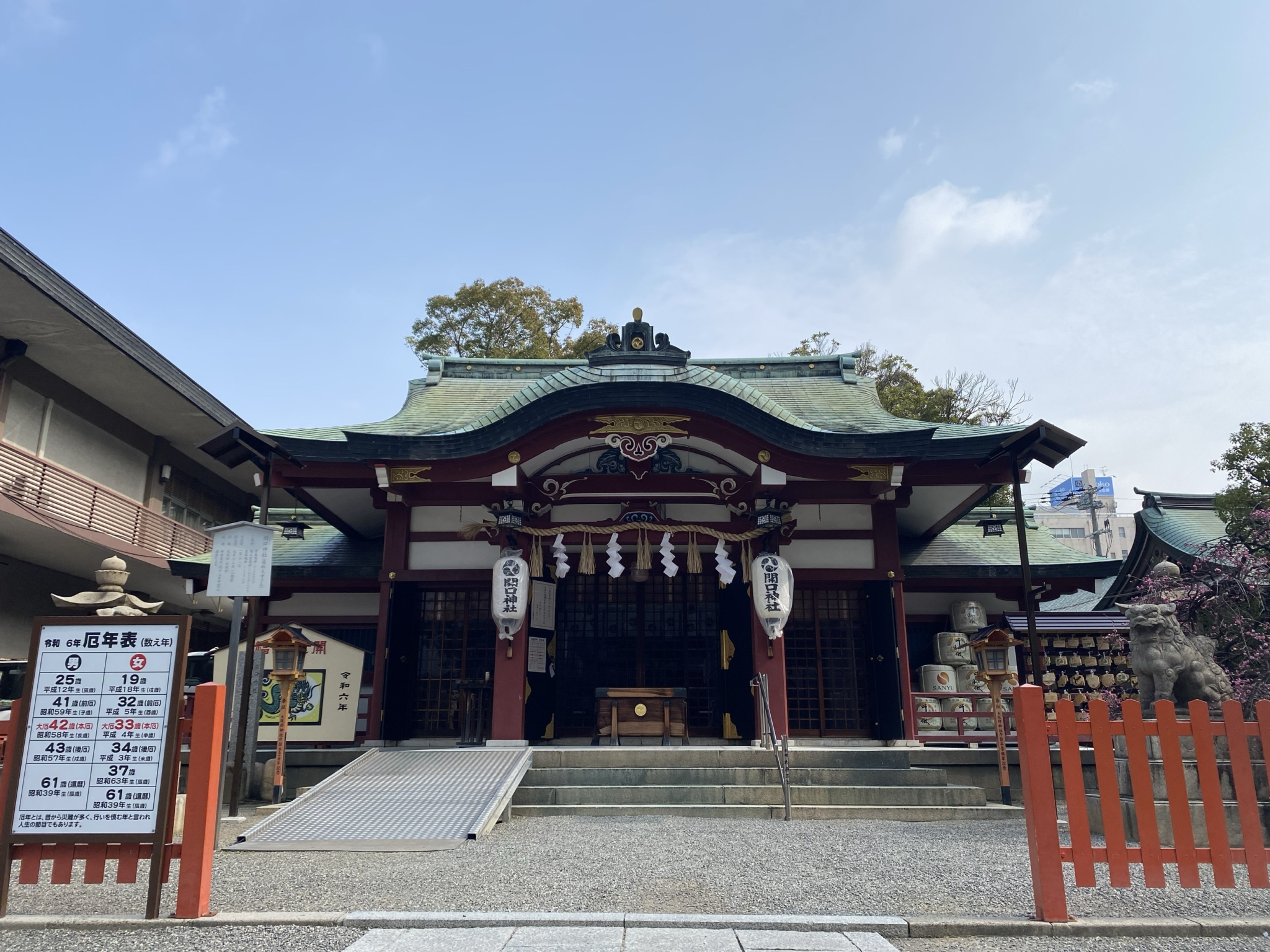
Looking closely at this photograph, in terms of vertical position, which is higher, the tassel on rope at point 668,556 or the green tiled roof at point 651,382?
the green tiled roof at point 651,382

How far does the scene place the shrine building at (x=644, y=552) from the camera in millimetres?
10391

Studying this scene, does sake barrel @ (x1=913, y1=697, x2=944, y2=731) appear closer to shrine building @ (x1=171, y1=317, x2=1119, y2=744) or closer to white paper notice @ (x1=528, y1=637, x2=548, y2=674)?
shrine building @ (x1=171, y1=317, x2=1119, y2=744)

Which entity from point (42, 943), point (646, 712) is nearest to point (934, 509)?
point (646, 712)

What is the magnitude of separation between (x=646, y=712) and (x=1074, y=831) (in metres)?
6.32

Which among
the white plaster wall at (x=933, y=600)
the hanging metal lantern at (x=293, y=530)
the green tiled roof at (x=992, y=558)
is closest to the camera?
the green tiled roof at (x=992, y=558)

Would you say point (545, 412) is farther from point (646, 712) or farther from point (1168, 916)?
point (1168, 916)

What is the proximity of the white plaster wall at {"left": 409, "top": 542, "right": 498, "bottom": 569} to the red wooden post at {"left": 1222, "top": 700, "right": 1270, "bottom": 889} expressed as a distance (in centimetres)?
850

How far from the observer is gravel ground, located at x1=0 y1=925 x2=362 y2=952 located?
405cm

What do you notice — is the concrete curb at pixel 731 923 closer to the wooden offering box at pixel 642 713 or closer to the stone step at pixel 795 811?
the stone step at pixel 795 811

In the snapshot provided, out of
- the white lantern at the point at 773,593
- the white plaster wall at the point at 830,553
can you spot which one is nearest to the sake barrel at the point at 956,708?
the white plaster wall at the point at 830,553

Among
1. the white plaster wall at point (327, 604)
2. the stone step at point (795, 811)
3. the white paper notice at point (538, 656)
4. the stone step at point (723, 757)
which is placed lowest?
the stone step at point (795, 811)

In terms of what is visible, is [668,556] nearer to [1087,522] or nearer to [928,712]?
[928,712]

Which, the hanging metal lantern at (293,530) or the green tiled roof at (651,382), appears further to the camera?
the hanging metal lantern at (293,530)

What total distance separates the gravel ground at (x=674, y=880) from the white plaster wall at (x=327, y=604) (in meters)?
6.55
